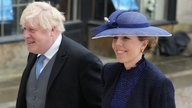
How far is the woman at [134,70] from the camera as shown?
292cm

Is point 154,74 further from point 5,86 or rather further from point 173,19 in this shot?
point 173,19

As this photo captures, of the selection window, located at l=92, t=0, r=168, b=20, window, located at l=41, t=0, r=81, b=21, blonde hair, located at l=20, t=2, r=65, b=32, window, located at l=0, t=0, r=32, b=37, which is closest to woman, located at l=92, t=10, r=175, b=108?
blonde hair, located at l=20, t=2, r=65, b=32

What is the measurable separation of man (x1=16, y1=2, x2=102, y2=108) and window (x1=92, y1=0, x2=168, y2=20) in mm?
6519

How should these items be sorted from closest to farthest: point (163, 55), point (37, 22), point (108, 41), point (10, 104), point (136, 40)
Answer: point (136, 40) < point (37, 22) < point (10, 104) < point (108, 41) < point (163, 55)

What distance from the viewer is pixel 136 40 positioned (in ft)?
9.70

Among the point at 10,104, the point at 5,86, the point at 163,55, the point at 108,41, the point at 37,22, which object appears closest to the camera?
the point at 37,22

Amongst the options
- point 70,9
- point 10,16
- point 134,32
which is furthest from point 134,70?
point 70,9

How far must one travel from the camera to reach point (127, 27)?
2.99 metres

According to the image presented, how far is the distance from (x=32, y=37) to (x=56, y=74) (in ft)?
0.98

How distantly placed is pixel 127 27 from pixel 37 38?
2.34 ft

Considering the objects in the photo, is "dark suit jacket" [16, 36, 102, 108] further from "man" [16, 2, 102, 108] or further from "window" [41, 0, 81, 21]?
"window" [41, 0, 81, 21]

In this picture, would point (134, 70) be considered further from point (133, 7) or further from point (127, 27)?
point (133, 7)

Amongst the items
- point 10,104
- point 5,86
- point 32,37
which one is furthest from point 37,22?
point 5,86

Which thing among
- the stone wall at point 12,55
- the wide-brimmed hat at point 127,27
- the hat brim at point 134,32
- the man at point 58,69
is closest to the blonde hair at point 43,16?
the man at point 58,69
